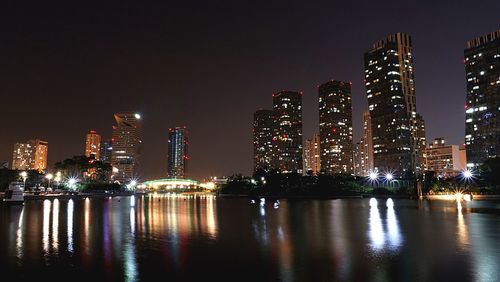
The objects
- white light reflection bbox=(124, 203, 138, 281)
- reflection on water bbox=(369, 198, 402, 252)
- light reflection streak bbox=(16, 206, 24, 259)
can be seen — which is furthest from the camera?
reflection on water bbox=(369, 198, 402, 252)

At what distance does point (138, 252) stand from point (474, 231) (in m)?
24.2

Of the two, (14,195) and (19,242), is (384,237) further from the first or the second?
(14,195)

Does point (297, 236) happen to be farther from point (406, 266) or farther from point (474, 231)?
point (474, 231)

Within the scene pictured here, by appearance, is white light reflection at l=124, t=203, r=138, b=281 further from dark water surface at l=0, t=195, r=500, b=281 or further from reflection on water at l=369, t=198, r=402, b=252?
reflection on water at l=369, t=198, r=402, b=252

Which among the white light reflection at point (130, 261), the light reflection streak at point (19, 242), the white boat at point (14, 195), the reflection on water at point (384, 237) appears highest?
the white boat at point (14, 195)

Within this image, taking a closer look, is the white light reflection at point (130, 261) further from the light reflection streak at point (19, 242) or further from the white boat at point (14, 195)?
the white boat at point (14, 195)

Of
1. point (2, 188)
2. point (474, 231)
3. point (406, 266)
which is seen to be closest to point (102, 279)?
point (406, 266)

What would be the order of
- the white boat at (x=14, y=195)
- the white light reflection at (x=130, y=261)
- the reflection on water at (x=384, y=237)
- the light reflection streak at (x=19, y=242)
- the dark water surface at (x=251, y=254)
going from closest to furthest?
the white light reflection at (x=130, y=261), the dark water surface at (x=251, y=254), the light reflection streak at (x=19, y=242), the reflection on water at (x=384, y=237), the white boat at (x=14, y=195)

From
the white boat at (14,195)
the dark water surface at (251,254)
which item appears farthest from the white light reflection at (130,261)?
the white boat at (14,195)

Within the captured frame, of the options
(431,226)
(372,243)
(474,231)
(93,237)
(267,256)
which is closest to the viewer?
(267,256)

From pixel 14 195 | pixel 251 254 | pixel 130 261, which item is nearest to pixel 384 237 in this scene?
pixel 251 254

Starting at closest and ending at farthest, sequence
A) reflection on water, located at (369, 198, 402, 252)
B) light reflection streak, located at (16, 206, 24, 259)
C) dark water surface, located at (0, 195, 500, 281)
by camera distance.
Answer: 1. dark water surface, located at (0, 195, 500, 281)
2. light reflection streak, located at (16, 206, 24, 259)
3. reflection on water, located at (369, 198, 402, 252)

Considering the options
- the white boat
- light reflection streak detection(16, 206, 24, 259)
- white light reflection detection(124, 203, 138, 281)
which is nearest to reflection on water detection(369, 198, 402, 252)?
white light reflection detection(124, 203, 138, 281)

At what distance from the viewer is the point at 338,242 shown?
2591 cm
